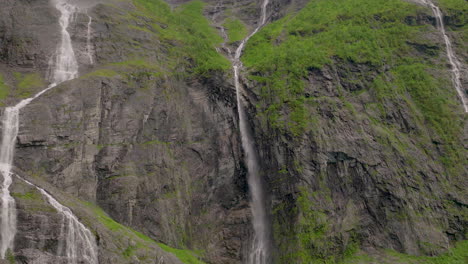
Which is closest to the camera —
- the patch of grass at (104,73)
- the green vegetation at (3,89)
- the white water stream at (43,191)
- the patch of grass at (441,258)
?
the white water stream at (43,191)

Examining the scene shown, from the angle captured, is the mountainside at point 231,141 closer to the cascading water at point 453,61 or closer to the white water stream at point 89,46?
the white water stream at point 89,46

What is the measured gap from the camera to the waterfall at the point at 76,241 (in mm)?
20984

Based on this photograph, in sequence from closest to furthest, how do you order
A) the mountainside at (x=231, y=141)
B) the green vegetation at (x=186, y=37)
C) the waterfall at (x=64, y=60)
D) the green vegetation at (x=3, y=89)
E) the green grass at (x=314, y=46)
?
the mountainside at (x=231, y=141)
the green vegetation at (x=3, y=89)
the waterfall at (x=64, y=60)
the green grass at (x=314, y=46)
the green vegetation at (x=186, y=37)

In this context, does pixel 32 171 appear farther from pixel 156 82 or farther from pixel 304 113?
pixel 304 113

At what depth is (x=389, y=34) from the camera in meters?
41.9

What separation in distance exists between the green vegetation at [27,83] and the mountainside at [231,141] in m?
0.20

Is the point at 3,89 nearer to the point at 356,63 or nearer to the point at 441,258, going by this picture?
the point at 356,63

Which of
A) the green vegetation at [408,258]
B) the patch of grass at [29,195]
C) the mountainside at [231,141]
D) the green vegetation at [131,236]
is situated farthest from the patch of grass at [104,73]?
the green vegetation at [408,258]

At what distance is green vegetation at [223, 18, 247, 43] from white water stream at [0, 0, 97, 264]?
22086 millimetres

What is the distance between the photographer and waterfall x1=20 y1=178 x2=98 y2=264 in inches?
826

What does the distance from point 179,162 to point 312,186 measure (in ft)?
34.8

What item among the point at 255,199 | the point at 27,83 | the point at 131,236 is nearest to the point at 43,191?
the point at 131,236

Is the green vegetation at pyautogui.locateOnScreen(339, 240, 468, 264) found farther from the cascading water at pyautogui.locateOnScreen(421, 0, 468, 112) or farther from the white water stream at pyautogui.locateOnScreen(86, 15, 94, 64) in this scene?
the white water stream at pyautogui.locateOnScreen(86, 15, 94, 64)

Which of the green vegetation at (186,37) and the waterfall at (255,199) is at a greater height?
the green vegetation at (186,37)
